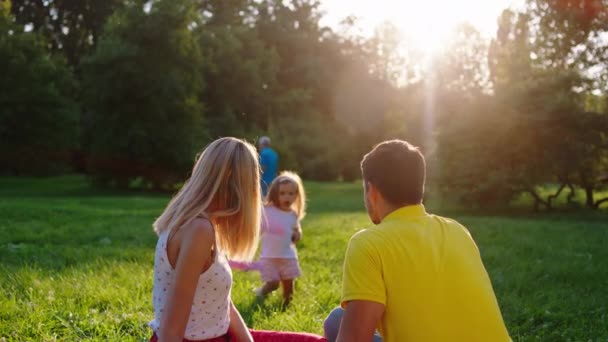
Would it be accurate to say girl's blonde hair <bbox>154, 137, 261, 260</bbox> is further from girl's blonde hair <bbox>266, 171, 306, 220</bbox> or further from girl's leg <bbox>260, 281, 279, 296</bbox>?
girl's blonde hair <bbox>266, 171, 306, 220</bbox>

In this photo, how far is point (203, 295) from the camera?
3188mm

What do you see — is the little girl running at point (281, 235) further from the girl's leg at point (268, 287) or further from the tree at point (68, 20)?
the tree at point (68, 20)

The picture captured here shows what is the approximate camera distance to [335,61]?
5484 cm

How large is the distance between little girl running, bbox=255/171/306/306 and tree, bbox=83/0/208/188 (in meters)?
21.1

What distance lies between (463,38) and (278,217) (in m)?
38.6

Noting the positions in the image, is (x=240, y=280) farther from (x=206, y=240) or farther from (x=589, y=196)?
(x=589, y=196)

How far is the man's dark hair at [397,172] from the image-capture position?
2562 millimetres

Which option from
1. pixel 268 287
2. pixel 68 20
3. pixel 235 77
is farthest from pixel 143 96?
pixel 268 287

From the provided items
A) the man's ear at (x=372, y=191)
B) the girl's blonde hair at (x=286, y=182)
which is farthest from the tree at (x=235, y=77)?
the man's ear at (x=372, y=191)

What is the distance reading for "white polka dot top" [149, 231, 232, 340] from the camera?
308cm

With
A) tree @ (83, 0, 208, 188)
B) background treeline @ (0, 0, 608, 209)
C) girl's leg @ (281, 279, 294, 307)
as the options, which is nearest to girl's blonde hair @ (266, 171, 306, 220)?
girl's leg @ (281, 279, 294, 307)

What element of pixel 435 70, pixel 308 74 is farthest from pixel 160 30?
pixel 308 74

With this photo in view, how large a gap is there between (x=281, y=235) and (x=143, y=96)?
855 inches

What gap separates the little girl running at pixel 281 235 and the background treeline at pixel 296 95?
1199 centimetres
